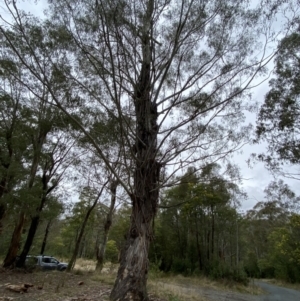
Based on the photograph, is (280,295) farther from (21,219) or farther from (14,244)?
(21,219)

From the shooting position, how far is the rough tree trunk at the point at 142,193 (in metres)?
5.21

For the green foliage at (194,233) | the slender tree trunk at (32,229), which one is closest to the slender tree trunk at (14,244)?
the slender tree trunk at (32,229)

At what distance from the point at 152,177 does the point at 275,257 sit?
2597 cm

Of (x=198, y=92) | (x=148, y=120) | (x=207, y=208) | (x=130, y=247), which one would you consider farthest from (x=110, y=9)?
(x=207, y=208)

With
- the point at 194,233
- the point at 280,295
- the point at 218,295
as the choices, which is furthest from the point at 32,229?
the point at 280,295

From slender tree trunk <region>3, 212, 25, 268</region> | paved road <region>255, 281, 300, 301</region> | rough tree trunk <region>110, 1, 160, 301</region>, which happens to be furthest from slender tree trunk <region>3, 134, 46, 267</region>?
paved road <region>255, 281, 300, 301</region>

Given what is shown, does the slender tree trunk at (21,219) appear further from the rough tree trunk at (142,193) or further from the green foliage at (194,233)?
the green foliage at (194,233)

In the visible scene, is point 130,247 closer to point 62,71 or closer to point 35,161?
point 62,71

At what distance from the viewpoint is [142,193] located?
5.89 m

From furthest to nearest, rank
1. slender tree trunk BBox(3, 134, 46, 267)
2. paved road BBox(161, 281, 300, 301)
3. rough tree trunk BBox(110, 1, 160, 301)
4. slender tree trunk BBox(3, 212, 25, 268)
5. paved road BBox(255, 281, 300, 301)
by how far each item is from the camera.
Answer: paved road BBox(255, 281, 300, 301)
slender tree trunk BBox(3, 212, 25, 268)
slender tree trunk BBox(3, 134, 46, 267)
paved road BBox(161, 281, 300, 301)
rough tree trunk BBox(110, 1, 160, 301)

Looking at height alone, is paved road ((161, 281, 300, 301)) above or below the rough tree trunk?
below

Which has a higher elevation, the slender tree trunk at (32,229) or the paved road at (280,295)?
the slender tree trunk at (32,229)

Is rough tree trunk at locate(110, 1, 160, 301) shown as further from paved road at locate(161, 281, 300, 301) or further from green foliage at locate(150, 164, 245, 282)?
green foliage at locate(150, 164, 245, 282)

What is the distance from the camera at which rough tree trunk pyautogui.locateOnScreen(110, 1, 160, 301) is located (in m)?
5.21
